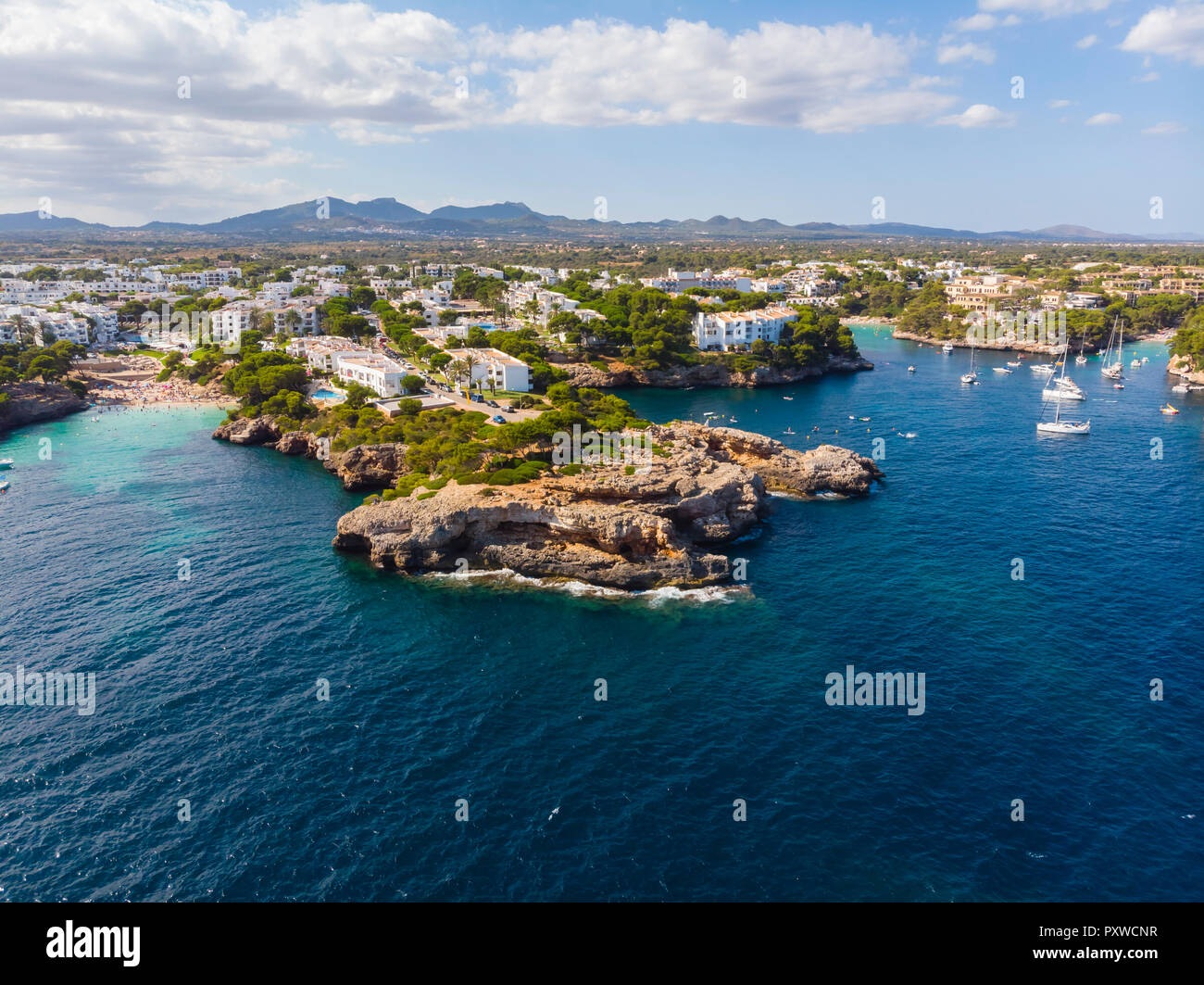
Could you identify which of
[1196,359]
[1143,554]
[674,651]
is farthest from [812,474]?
[1196,359]

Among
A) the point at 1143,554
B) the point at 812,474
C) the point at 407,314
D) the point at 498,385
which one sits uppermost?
the point at 407,314

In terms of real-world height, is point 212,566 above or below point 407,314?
below

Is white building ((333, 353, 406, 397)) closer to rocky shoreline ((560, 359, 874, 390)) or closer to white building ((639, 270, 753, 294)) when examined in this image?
rocky shoreline ((560, 359, 874, 390))

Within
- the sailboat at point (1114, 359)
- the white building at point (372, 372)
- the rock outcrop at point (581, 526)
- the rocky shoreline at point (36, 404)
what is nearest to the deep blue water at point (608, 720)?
the rock outcrop at point (581, 526)

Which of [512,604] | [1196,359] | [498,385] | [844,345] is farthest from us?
[844,345]

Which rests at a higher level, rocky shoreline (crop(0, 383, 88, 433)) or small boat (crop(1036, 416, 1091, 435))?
rocky shoreline (crop(0, 383, 88, 433))

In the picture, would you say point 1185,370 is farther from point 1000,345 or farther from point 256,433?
point 256,433

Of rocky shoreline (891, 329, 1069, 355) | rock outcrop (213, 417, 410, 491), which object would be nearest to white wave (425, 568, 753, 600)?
rock outcrop (213, 417, 410, 491)
